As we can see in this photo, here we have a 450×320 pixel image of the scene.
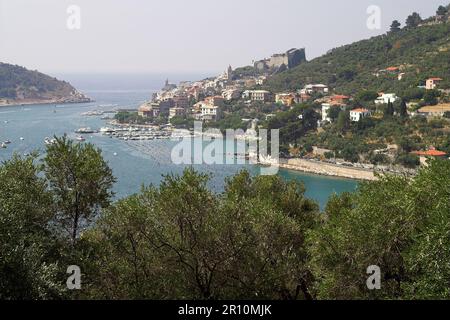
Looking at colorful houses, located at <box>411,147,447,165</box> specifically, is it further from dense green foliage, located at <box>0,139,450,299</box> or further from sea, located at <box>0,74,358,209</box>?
dense green foliage, located at <box>0,139,450,299</box>

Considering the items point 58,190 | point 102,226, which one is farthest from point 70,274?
point 58,190

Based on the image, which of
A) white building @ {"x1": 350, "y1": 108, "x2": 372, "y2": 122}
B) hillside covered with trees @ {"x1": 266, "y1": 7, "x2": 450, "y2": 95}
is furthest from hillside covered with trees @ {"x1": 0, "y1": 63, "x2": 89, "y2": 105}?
white building @ {"x1": 350, "y1": 108, "x2": 372, "y2": 122}

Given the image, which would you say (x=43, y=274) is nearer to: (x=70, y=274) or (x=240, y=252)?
(x=70, y=274)

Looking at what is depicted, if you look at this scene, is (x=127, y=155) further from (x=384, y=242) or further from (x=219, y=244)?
(x=384, y=242)

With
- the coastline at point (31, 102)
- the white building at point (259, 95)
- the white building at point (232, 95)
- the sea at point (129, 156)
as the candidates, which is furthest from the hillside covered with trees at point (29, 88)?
the white building at point (259, 95)

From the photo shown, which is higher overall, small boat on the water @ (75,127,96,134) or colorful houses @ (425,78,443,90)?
colorful houses @ (425,78,443,90)

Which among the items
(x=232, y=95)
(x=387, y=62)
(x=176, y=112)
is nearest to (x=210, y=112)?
(x=176, y=112)
